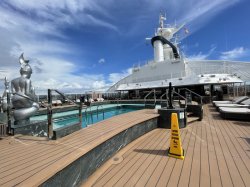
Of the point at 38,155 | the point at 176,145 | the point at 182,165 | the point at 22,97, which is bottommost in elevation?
the point at 182,165

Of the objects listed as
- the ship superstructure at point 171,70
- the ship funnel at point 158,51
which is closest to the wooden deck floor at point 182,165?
the ship superstructure at point 171,70

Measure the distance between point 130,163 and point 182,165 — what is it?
0.89 m

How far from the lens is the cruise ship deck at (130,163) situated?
6.49 feet

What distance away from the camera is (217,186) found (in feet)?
7.56

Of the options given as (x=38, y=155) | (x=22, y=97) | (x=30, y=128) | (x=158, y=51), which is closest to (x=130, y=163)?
(x=38, y=155)

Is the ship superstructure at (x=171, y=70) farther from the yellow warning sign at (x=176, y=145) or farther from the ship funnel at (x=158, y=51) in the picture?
the yellow warning sign at (x=176, y=145)

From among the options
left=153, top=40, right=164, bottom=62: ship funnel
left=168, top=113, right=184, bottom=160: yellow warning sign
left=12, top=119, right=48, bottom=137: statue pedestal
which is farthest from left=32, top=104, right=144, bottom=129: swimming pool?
left=153, top=40, right=164, bottom=62: ship funnel

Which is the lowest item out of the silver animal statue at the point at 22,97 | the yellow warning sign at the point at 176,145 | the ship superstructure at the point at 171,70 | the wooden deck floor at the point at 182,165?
the wooden deck floor at the point at 182,165

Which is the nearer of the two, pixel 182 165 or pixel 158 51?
pixel 182 165

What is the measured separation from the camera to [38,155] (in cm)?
237

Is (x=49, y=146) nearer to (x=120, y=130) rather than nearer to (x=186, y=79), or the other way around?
(x=120, y=130)

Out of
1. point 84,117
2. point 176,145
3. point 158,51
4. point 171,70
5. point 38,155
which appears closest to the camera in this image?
point 38,155

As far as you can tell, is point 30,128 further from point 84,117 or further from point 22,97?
point 84,117

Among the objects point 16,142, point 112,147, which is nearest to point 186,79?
point 112,147
